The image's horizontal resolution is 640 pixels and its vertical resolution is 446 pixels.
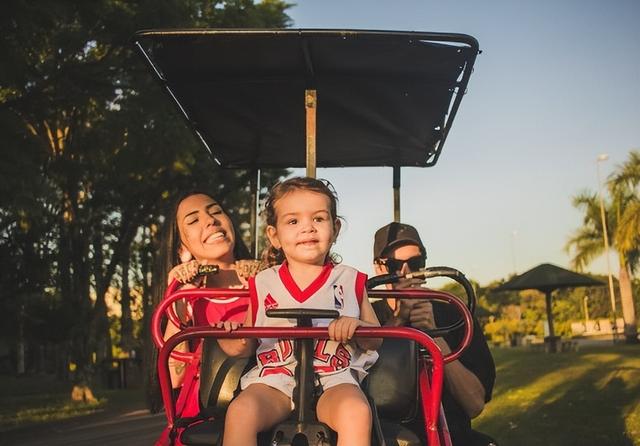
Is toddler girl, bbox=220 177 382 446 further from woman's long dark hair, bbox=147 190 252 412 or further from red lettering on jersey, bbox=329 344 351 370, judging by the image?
woman's long dark hair, bbox=147 190 252 412

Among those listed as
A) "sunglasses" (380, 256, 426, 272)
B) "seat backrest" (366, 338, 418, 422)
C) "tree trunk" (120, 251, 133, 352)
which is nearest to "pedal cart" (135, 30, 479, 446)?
"seat backrest" (366, 338, 418, 422)

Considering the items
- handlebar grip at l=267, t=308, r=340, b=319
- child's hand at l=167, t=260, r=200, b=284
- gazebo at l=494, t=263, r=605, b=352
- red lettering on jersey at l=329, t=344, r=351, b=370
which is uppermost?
gazebo at l=494, t=263, r=605, b=352

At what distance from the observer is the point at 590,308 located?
6794 centimetres

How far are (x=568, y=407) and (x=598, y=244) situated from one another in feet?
82.3

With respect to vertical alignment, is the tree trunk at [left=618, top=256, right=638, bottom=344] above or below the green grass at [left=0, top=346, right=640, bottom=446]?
above

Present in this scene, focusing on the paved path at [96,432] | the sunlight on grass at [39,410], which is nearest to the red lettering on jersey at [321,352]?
the paved path at [96,432]

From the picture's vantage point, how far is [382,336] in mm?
2482

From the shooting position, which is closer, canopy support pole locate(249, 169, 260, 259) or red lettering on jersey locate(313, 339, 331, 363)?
red lettering on jersey locate(313, 339, 331, 363)

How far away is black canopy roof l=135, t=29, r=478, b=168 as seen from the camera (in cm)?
349

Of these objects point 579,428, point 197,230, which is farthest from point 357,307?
point 579,428

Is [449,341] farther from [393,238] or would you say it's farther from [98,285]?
[98,285]

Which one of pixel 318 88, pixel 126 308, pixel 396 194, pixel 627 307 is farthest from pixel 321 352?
pixel 627 307

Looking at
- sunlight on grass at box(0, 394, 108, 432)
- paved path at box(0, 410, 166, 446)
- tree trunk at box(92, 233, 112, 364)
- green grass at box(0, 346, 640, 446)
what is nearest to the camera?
green grass at box(0, 346, 640, 446)

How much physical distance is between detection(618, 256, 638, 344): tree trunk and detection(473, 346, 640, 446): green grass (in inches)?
551
